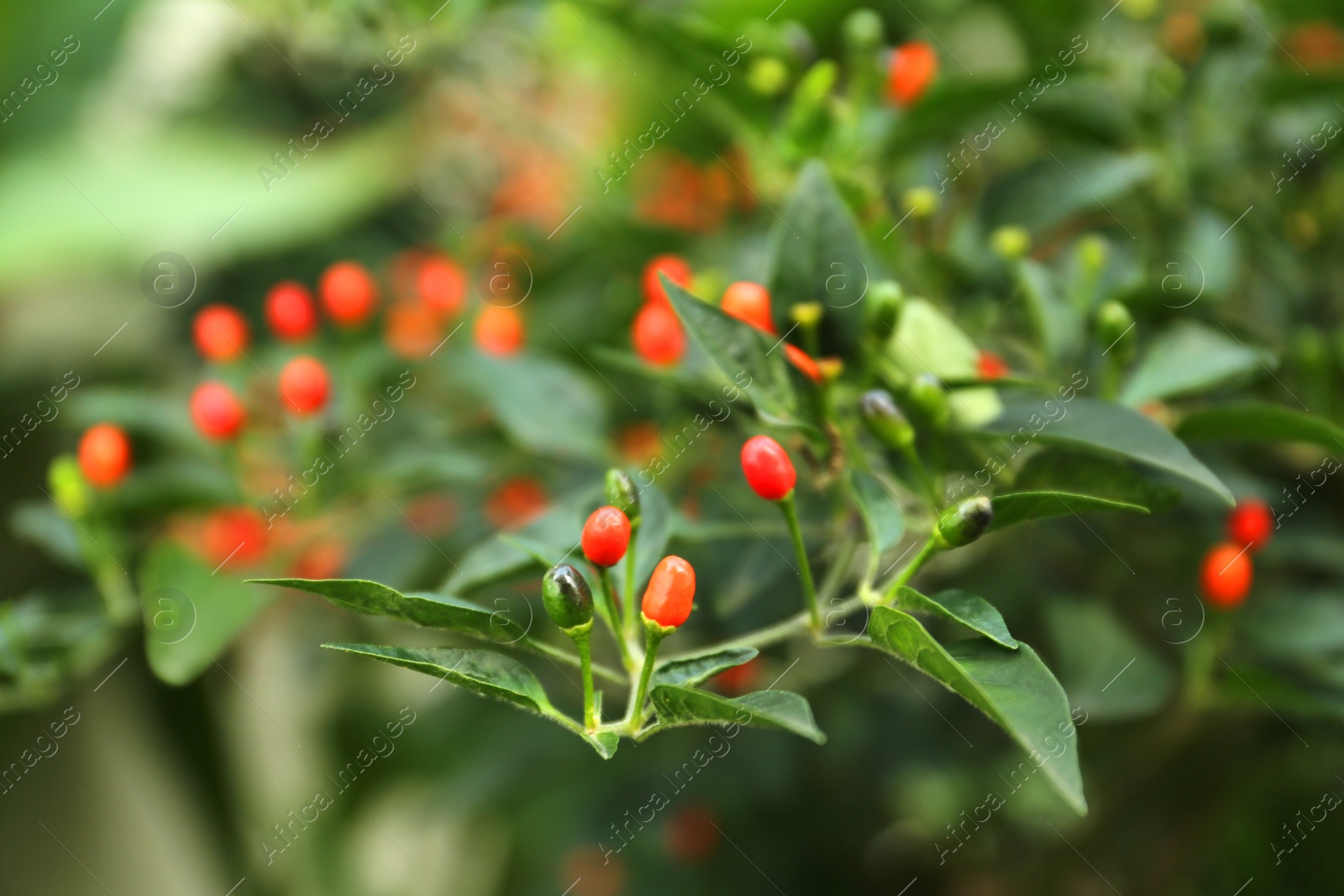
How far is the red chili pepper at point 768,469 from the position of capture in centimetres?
40

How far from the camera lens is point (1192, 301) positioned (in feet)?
1.90

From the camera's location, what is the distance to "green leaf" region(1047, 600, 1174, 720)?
53cm

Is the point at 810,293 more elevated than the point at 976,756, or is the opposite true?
the point at 810,293

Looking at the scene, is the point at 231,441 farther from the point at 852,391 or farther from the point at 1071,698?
the point at 1071,698

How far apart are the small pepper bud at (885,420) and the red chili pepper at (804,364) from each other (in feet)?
0.10

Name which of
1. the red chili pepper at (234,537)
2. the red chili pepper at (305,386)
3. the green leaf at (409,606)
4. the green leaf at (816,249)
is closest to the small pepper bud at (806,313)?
the green leaf at (816,249)

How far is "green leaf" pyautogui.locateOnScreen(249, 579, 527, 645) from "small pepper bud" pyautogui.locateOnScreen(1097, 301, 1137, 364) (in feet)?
1.09

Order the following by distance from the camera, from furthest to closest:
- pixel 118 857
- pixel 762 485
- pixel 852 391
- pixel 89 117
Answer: pixel 118 857 < pixel 89 117 < pixel 852 391 < pixel 762 485

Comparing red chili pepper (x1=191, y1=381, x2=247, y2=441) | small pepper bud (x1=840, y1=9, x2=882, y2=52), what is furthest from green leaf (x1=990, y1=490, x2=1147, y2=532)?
red chili pepper (x1=191, y1=381, x2=247, y2=441)

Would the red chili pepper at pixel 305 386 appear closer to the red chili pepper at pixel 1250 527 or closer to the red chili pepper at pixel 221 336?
the red chili pepper at pixel 221 336

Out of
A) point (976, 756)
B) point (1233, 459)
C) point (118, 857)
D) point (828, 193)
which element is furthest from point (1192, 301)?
point (118, 857)

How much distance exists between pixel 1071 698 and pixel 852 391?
206mm

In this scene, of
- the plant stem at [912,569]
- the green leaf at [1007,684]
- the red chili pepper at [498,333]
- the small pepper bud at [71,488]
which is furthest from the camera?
the red chili pepper at [498,333]

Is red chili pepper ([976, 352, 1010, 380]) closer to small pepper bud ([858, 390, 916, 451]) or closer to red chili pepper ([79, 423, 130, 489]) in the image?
small pepper bud ([858, 390, 916, 451])
